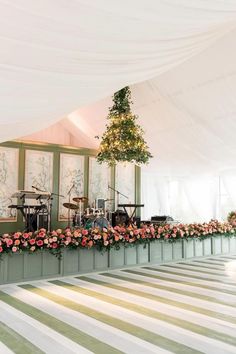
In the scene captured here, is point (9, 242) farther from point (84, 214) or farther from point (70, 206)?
point (84, 214)

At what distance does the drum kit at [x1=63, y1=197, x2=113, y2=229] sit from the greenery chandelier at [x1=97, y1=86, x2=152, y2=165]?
1744 millimetres

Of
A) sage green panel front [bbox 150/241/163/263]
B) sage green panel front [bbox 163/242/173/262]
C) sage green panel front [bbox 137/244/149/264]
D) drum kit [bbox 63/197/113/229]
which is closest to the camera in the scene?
sage green panel front [bbox 137/244/149/264]

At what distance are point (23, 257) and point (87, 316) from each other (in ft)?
7.42

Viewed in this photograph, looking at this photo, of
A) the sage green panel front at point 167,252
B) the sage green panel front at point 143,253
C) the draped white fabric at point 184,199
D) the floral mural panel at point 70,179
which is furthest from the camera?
the draped white fabric at point 184,199

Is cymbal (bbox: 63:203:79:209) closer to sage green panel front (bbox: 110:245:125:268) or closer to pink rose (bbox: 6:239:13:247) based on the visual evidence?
sage green panel front (bbox: 110:245:125:268)

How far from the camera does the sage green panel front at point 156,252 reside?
7895mm

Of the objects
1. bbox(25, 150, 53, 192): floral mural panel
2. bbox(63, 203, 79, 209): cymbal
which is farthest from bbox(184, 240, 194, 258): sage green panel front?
bbox(25, 150, 53, 192): floral mural panel

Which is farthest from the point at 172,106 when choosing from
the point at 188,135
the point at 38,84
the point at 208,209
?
the point at 208,209

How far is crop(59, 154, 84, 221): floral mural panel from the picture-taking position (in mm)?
10367

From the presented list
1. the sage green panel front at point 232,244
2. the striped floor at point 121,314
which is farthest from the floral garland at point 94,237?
the sage green panel front at point 232,244

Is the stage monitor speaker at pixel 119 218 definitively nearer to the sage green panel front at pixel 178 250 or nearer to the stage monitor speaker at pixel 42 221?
the stage monitor speaker at pixel 42 221

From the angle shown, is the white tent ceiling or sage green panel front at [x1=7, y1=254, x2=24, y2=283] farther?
sage green panel front at [x1=7, y1=254, x2=24, y2=283]

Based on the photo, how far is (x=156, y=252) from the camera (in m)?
7.99

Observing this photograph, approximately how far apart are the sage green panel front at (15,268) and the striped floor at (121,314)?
0.56ft
